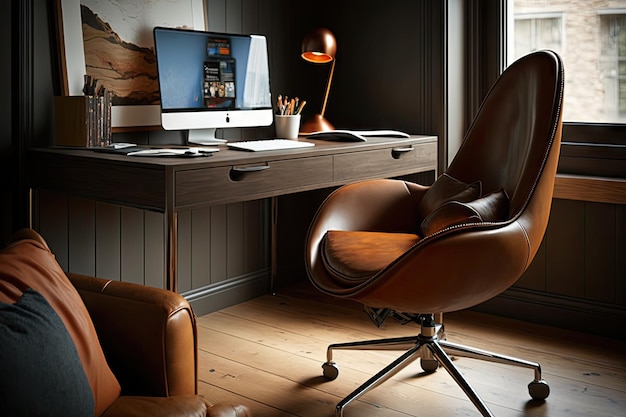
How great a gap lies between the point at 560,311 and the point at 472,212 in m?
1.13

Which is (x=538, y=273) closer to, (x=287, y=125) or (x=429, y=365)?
(x=429, y=365)

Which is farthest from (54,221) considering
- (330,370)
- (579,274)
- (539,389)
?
(579,274)

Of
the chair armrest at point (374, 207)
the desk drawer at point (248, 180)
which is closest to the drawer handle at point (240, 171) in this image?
the desk drawer at point (248, 180)

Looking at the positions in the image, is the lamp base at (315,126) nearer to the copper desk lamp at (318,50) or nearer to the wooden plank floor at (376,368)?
the copper desk lamp at (318,50)

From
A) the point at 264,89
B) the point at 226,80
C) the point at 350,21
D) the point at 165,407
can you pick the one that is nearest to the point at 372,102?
the point at 350,21

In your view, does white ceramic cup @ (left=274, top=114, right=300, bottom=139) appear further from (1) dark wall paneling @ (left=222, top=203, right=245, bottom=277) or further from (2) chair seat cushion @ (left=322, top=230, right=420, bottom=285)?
(2) chair seat cushion @ (left=322, top=230, right=420, bottom=285)

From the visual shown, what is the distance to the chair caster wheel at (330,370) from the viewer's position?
2.44 meters

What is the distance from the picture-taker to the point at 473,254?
6.32 feet

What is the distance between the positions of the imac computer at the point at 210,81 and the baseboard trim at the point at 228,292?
67cm

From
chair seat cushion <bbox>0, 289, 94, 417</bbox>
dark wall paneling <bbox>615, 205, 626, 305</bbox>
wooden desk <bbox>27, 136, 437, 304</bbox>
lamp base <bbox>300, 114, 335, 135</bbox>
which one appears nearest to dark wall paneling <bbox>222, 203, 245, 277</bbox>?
lamp base <bbox>300, 114, 335, 135</bbox>

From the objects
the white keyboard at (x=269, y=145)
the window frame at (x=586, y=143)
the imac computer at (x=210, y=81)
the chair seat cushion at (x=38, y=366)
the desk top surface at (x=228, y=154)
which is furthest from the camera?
the window frame at (x=586, y=143)

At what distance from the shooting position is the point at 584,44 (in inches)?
118

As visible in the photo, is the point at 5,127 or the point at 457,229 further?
the point at 5,127

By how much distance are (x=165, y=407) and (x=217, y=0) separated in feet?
6.88
